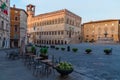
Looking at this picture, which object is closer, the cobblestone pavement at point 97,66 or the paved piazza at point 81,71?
the paved piazza at point 81,71

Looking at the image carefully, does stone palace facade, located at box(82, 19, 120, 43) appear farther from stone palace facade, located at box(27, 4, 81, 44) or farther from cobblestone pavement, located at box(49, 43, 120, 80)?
cobblestone pavement, located at box(49, 43, 120, 80)

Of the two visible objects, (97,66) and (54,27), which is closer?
(97,66)

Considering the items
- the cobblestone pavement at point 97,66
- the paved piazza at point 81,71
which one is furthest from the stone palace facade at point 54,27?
the paved piazza at point 81,71

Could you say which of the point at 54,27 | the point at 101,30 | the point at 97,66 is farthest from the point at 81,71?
the point at 101,30

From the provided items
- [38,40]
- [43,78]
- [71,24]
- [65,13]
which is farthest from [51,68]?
[38,40]

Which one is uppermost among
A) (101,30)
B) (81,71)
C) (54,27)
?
(54,27)

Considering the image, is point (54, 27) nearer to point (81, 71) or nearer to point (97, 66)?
point (97, 66)

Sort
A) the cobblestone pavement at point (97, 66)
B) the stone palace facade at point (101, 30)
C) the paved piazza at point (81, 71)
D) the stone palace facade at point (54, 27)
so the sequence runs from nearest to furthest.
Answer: the paved piazza at point (81, 71) → the cobblestone pavement at point (97, 66) → the stone palace facade at point (54, 27) → the stone palace facade at point (101, 30)

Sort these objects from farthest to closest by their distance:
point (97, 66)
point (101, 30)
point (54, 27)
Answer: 1. point (101, 30)
2. point (54, 27)
3. point (97, 66)

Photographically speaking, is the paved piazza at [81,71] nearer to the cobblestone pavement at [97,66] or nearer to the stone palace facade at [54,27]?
the cobblestone pavement at [97,66]

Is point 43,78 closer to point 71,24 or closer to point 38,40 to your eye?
point 71,24

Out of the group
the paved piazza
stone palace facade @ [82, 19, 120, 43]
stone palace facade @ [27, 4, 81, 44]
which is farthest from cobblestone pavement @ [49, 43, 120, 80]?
stone palace facade @ [82, 19, 120, 43]

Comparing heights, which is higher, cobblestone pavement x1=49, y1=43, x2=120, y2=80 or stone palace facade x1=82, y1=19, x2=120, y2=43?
stone palace facade x1=82, y1=19, x2=120, y2=43

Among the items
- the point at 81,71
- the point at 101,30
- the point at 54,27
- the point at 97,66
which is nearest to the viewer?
the point at 81,71
